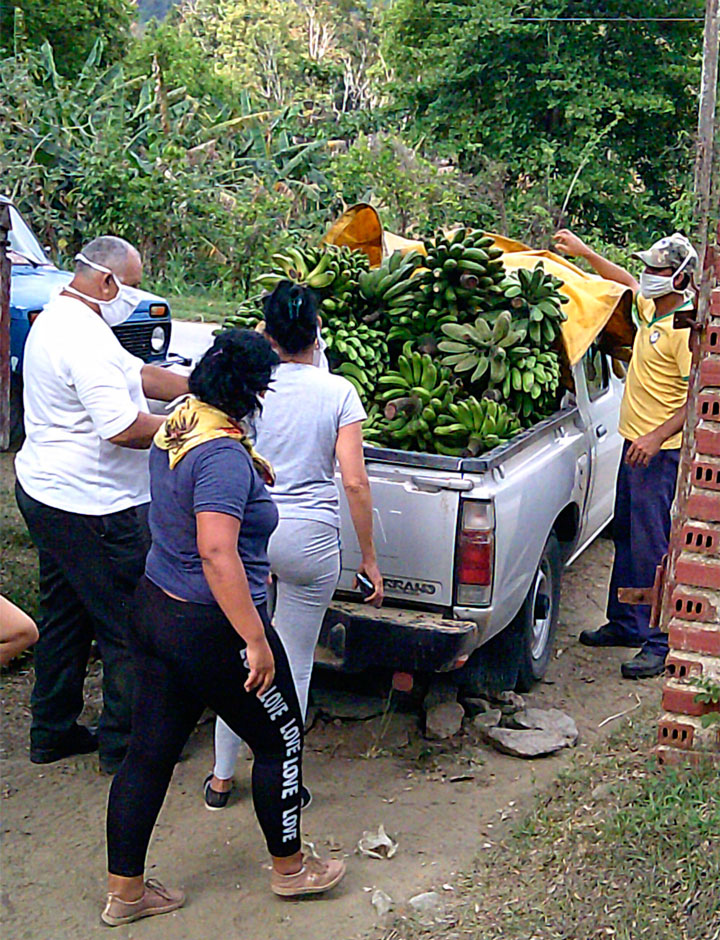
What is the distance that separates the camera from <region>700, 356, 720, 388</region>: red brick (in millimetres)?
4082

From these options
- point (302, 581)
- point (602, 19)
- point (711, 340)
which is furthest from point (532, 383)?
point (602, 19)

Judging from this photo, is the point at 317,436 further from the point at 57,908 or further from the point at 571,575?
the point at 571,575

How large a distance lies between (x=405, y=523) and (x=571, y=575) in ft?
10.2

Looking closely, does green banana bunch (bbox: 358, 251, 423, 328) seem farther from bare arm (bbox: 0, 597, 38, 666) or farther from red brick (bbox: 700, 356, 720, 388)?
bare arm (bbox: 0, 597, 38, 666)

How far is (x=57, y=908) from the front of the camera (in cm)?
363

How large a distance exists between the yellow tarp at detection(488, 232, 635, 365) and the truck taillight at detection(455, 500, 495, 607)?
1628 millimetres

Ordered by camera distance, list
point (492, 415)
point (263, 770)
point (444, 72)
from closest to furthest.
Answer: point (263, 770)
point (492, 415)
point (444, 72)

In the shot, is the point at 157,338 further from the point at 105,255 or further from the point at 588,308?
the point at 105,255

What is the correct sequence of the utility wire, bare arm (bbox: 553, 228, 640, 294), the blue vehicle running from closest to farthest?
bare arm (bbox: 553, 228, 640, 294) → the blue vehicle → the utility wire

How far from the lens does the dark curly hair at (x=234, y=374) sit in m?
3.30

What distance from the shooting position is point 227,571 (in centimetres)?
314

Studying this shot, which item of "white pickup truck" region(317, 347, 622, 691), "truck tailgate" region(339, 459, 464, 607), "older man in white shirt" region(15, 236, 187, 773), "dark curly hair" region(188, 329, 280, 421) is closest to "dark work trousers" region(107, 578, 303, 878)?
"dark curly hair" region(188, 329, 280, 421)

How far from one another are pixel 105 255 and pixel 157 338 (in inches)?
210

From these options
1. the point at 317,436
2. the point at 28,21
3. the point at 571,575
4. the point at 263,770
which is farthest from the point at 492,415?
the point at 28,21
